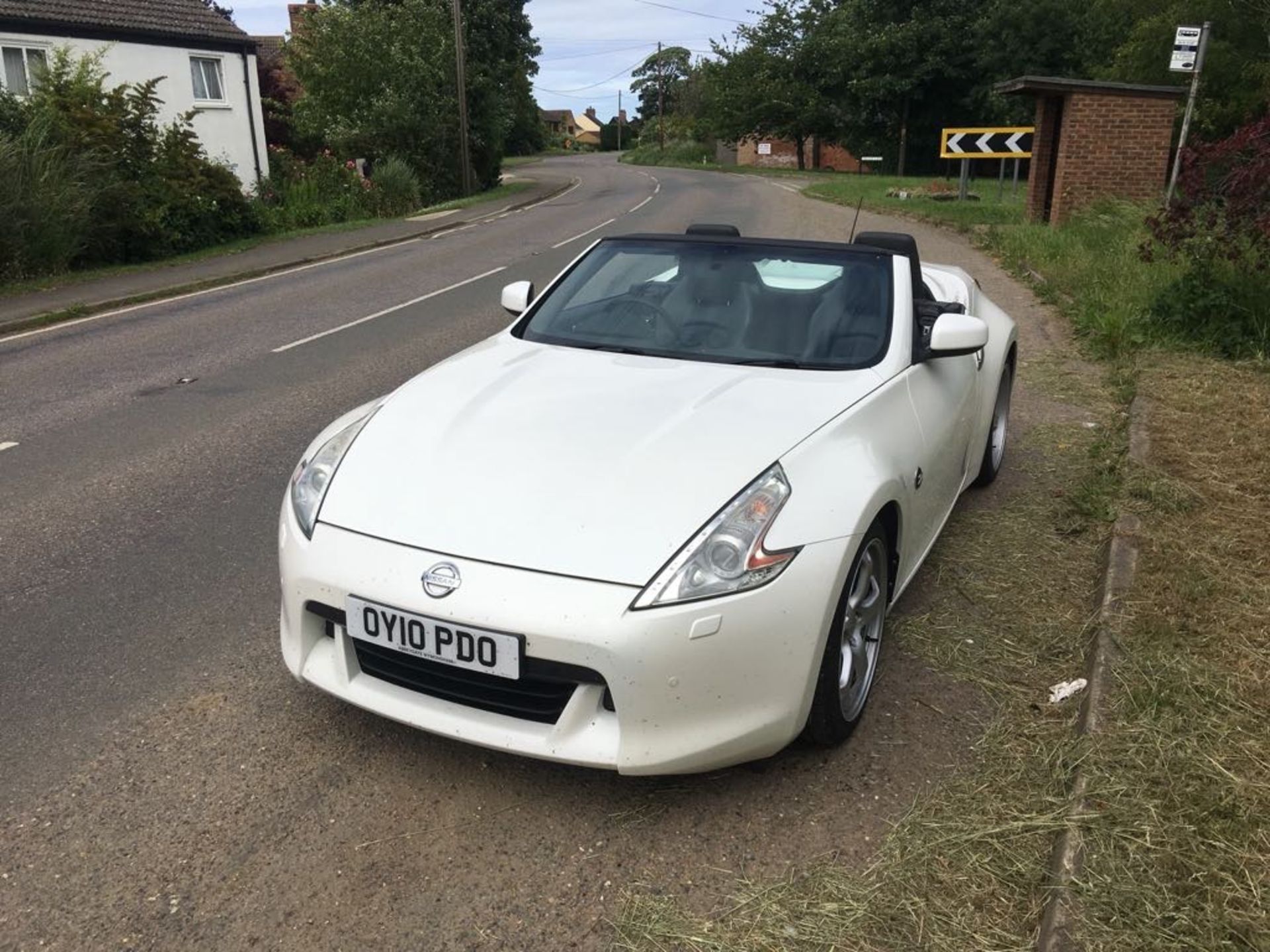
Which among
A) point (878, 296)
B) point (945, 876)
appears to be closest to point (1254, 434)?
point (878, 296)

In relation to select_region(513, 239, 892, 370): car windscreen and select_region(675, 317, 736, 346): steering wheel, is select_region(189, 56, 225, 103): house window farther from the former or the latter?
select_region(675, 317, 736, 346): steering wheel

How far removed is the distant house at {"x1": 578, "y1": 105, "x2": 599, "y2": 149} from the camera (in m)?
144

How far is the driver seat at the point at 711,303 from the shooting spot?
13.1ft

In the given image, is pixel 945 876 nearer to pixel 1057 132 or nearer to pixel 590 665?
pixel 590 665

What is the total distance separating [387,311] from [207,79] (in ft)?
58.6

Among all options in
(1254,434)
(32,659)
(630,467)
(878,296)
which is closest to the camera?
(630,467)

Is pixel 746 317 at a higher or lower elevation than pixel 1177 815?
higher

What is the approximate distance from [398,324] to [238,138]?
1862cm

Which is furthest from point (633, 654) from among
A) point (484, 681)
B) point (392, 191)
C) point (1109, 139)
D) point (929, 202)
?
point (392, 191)

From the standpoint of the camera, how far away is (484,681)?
269 cm

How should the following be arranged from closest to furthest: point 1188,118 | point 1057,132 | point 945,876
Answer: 1. point 945,876
2. point 1188,118
3. point 1057,132

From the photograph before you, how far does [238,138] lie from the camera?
2617 centimetres

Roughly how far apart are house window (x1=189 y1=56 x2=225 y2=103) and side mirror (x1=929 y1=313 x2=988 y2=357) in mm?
25770

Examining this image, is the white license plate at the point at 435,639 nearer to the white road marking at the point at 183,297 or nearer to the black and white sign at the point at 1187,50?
the white road marking at the point at 183,297
